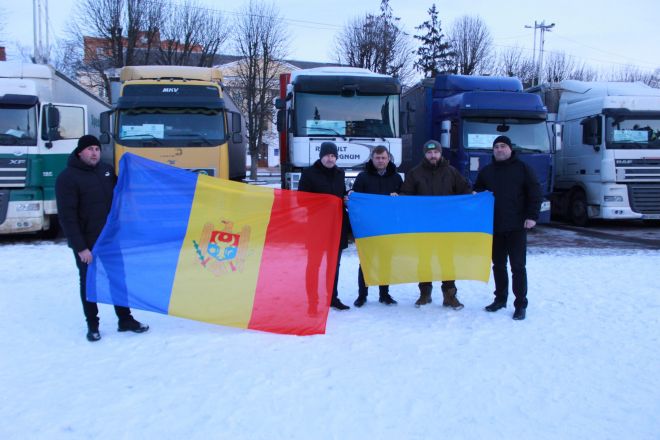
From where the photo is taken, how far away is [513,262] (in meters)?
5.88

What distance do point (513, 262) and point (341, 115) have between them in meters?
5.69

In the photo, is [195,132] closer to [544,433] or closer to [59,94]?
[59,94]

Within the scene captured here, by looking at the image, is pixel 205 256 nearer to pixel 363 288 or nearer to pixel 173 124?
pixel 363 288

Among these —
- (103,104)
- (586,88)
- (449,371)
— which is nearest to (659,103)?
(586,88)

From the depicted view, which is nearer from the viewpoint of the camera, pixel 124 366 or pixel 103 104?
pixel 124 366

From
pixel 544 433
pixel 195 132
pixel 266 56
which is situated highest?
pixel 266 56

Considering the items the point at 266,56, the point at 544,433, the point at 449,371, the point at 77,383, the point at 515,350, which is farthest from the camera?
the point at 266,56

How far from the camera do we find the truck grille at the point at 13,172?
1059 centimetres

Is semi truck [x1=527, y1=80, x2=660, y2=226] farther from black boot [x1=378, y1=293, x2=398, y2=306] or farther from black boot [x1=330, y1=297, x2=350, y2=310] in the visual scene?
black boot [x1=330, y1=297, x2=350, y2=310]

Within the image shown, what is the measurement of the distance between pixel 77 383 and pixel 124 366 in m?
0.41

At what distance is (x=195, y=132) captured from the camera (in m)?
10.5

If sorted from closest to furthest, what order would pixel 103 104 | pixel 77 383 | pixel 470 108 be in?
pixel 77 383 < pixel 470 108 < pixel 103 104

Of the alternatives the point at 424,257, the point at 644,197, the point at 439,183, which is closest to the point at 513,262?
the point at 424,257

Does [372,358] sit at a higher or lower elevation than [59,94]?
lower
